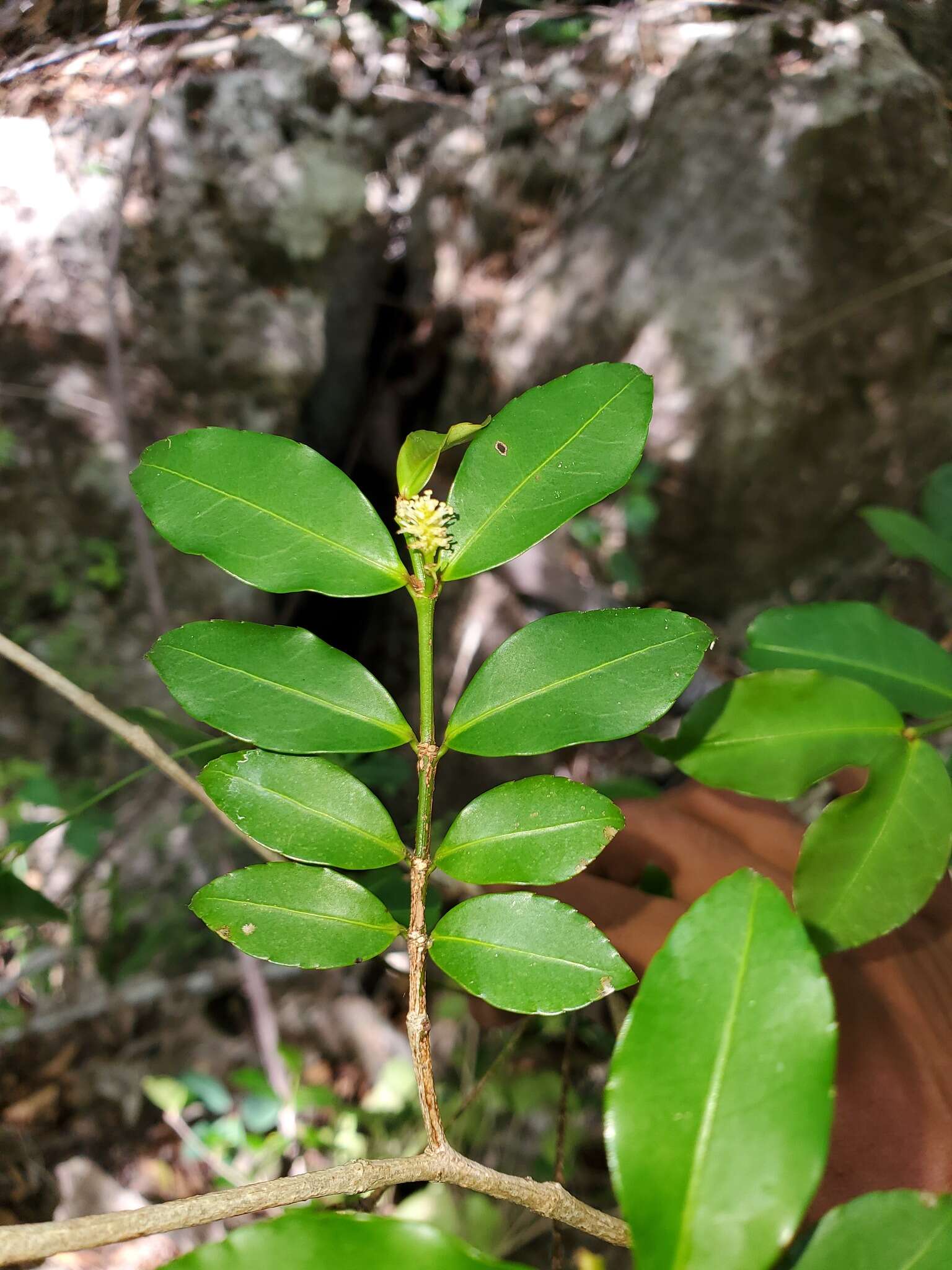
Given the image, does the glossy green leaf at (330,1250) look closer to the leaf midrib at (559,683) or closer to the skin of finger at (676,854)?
the leaf midrib at (559,683)

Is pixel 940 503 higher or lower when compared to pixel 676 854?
higher

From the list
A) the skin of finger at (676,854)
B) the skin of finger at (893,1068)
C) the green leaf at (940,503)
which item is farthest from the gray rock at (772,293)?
the skin of finger at (893,1068)

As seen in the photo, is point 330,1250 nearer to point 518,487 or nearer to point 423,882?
point 423,882

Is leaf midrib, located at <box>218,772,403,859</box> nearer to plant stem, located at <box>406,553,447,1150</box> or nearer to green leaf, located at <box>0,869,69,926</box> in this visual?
plant stem, located at <box>406,553,447,1150</box>

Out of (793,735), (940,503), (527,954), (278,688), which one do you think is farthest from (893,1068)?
(940,503)

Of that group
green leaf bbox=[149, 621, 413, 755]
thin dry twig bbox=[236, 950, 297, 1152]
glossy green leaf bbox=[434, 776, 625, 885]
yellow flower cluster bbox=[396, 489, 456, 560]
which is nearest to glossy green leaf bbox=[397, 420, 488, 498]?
yellow flower cluster bbox=[396, 489, 456, 560]

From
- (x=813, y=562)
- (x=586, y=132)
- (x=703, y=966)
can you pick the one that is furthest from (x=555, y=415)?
(x=586, y=132)

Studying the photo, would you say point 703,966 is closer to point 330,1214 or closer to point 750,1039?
point 750,1039
